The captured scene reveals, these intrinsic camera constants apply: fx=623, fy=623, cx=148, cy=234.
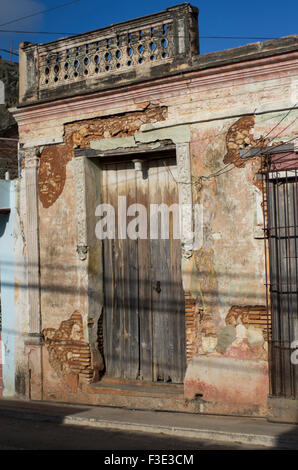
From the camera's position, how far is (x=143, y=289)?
8562 mm

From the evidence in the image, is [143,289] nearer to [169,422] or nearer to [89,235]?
[89,235]

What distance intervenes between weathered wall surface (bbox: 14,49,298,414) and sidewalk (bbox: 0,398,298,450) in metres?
0.40

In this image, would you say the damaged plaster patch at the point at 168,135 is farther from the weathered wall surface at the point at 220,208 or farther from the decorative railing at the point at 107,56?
the decorative railing at the point at 107,56

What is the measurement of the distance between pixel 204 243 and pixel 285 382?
1.91 m

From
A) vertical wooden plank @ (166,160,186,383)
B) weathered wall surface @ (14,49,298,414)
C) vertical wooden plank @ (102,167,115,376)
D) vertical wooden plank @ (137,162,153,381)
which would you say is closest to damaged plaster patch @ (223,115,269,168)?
weathered wall surface @ (14,49,298,414)

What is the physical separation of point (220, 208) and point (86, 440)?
3.12 meters

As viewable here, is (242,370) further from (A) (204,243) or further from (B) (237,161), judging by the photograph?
(B) (237,161)

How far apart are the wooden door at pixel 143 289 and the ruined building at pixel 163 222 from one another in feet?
0.07

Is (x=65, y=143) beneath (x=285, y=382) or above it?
above

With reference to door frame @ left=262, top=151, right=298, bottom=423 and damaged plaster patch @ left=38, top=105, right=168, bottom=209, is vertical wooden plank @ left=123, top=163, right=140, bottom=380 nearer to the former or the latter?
damaged plaster patch @ left=38, top=105, right=168, bottom=209

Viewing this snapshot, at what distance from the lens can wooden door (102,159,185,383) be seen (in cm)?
831

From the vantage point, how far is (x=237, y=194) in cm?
750

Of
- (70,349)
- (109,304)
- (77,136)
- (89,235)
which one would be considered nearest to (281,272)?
(109,304)

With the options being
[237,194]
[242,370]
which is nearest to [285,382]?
[242,370]
